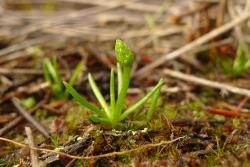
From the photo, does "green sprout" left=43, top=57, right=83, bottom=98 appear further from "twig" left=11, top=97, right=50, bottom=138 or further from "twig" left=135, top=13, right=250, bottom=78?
"twig" left=135, top=13, right=250, bottom=78

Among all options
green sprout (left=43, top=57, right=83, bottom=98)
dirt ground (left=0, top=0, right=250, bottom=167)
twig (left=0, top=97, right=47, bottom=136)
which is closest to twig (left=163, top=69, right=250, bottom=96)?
dirt ground (left=0, top=0, right=250, bottom=167)

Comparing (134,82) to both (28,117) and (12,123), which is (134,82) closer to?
(28,117)

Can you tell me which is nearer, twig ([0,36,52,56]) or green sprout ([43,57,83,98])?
green sprout ([43,57,83,98])

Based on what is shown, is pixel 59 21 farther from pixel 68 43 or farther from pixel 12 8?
pixel 12 8

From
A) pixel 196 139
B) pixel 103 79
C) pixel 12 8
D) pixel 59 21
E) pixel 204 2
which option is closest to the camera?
pixel 196 139

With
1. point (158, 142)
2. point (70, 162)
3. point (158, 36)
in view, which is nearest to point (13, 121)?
point (70, 162)

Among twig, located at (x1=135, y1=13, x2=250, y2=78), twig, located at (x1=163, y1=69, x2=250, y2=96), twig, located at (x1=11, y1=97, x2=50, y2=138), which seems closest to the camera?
twig, located at (x1=11, y1=97, x2=50, y2=138)

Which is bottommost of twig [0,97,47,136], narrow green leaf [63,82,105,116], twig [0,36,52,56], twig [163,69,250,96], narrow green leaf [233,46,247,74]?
twig [0,97,47,136]
